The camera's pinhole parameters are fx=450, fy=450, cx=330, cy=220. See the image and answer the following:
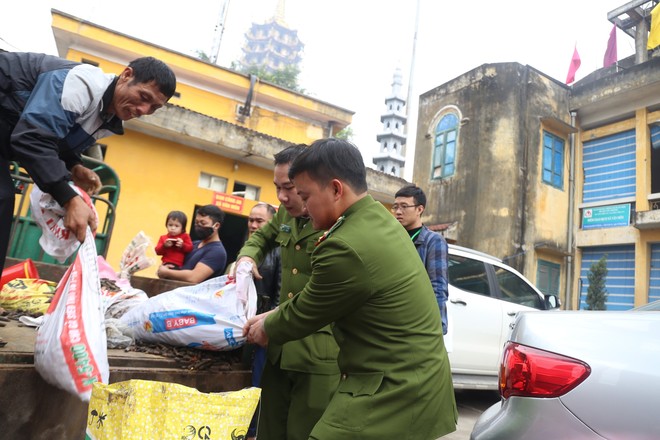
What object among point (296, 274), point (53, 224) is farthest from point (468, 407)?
point (53, 224)

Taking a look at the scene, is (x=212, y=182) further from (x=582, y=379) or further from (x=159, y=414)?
(x=582, y=379)

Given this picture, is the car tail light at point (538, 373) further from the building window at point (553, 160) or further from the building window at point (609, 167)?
the building window at point (553, 160)

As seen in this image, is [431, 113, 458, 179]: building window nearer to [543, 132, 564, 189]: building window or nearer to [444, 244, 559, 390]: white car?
[543, 132, 564, 189]: building window

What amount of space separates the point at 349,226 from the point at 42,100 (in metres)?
1.17

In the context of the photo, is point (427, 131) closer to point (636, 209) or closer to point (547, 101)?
point (547, 101)

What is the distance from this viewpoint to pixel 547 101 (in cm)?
1305

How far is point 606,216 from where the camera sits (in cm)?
1215

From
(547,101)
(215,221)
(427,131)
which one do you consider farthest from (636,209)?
(215,221)

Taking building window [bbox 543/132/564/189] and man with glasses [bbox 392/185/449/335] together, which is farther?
building window [bbox 543/132/564/189]

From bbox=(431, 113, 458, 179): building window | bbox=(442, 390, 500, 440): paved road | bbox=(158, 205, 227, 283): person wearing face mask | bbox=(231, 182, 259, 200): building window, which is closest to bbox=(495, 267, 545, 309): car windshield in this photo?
bbox=(442, 390, 500, 440): paved road

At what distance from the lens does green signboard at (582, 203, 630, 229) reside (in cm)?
1161

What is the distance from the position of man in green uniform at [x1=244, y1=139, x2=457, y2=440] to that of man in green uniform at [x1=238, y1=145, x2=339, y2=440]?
0.31 meters

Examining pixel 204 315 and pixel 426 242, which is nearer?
pixel 204 315

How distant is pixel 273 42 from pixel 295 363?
3080 inches
